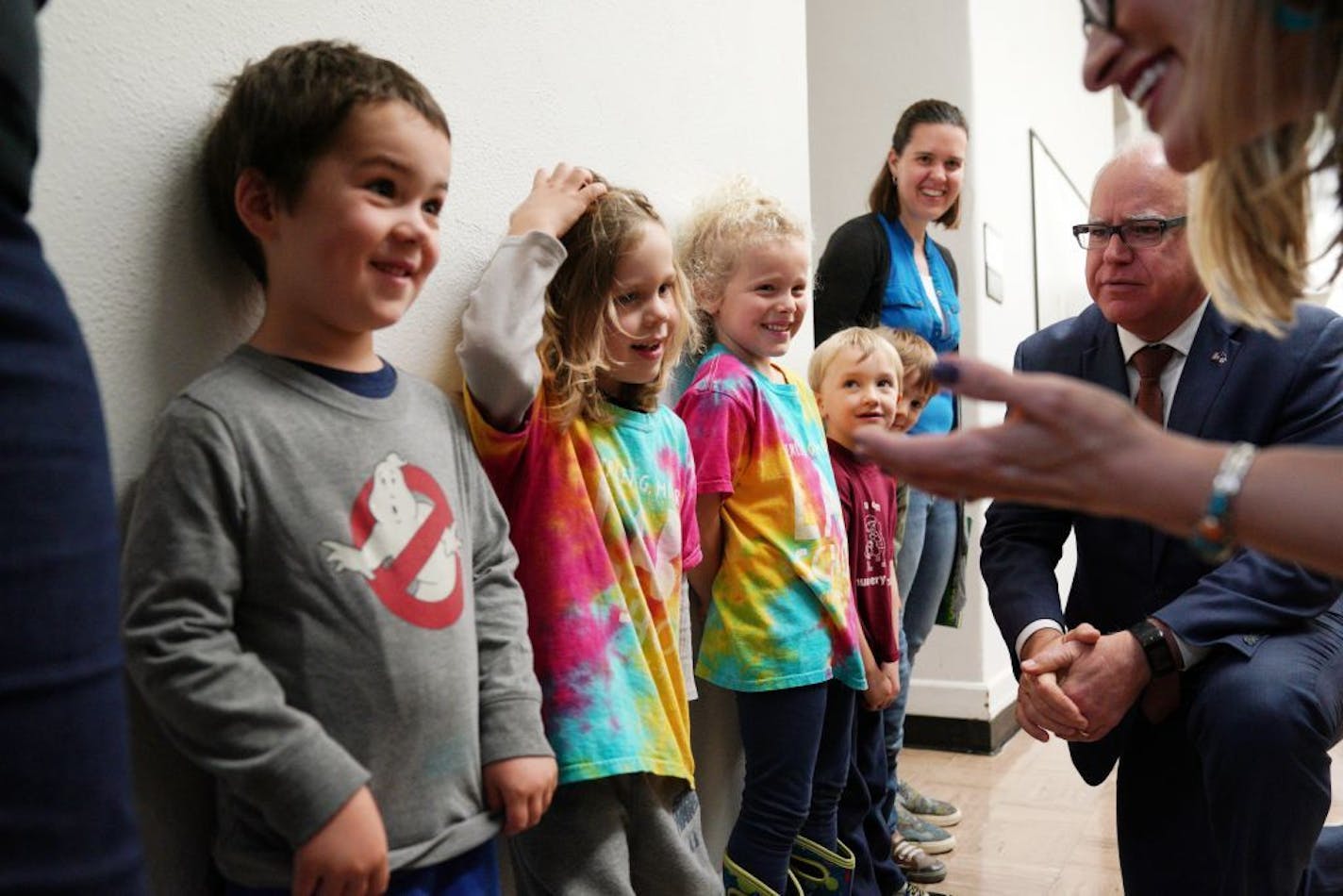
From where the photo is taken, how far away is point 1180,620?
5.40 feet

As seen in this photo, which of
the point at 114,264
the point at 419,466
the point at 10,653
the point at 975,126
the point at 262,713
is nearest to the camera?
the point at 10,653

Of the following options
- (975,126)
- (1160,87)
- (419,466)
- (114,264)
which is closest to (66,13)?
(114,264)

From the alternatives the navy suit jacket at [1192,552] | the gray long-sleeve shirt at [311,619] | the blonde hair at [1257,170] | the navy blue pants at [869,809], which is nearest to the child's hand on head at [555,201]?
the gray long-sleeve shirt at [311,619]

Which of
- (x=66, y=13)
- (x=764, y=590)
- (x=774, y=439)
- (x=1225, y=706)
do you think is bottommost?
(x=1225, y=706)

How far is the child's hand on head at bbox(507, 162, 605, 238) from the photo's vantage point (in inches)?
53.6

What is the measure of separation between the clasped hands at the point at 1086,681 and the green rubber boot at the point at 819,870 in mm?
459

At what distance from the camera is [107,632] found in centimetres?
62

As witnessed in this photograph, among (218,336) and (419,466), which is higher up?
(218,336)

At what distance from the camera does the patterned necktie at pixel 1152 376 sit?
1.83m

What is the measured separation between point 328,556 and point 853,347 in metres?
1.41

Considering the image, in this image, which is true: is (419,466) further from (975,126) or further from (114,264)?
(975,126)

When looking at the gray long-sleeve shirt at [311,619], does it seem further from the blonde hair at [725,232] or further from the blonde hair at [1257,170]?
the blonde hair at [725,232]

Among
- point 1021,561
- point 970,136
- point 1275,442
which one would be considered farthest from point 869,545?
point 970,136

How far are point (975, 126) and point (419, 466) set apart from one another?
3123mm
